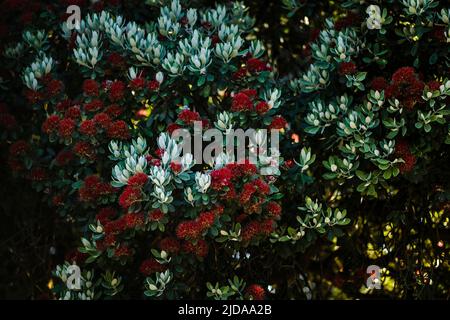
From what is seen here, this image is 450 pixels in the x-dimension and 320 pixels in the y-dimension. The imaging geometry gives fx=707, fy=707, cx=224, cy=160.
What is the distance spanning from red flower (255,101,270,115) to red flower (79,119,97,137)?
0.77 meters

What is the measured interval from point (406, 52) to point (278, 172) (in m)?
0.94

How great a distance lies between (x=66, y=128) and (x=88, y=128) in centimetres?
12

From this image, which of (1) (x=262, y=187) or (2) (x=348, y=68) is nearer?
(1) (x=262, y=187)

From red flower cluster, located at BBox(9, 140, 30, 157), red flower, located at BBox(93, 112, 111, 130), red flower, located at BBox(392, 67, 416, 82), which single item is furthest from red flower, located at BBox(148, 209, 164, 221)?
red flower, located at BBox(392, 67, 416, 82)

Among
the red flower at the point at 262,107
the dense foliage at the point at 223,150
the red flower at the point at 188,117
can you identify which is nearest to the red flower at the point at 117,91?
the dense foliage at the point at 223,150

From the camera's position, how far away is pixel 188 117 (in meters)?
3.25

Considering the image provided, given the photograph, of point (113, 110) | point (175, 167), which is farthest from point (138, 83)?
point (175, 167)

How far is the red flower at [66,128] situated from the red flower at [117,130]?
0.18 meters

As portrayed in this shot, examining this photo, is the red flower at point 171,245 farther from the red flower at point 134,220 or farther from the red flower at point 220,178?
the red flower at point 220,178

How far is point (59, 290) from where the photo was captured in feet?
11.7

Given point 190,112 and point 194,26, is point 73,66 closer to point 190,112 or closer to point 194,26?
point 194,26

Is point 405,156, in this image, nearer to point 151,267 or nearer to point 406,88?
point 406,88

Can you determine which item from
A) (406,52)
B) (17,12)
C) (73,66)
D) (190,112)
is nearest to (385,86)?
(406,52)

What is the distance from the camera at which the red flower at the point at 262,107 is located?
3301 millimetres
